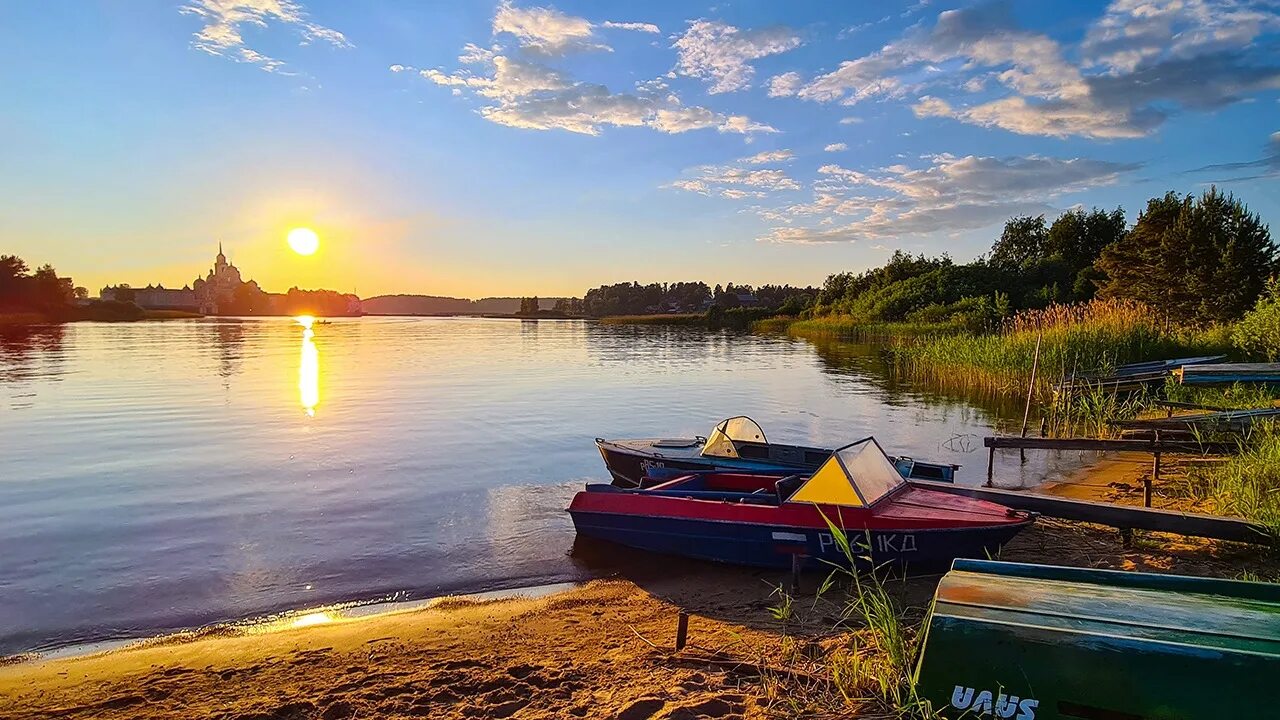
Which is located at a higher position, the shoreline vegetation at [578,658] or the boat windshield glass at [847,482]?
the boat windshield glass at [847,482]

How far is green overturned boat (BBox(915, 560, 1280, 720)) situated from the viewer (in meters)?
3.18

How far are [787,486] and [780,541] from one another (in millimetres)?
942

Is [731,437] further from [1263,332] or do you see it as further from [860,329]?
[860,329]

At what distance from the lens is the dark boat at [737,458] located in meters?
11.0

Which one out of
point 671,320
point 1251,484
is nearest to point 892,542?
point 1251,484

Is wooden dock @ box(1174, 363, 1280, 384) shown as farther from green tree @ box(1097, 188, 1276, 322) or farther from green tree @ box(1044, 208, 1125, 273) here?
green tree @ box(1044, 208, 1125, 273)

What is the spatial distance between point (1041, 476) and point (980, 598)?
449 inches

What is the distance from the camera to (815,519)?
805 cm

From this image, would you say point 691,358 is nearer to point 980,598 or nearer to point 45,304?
point 980,598

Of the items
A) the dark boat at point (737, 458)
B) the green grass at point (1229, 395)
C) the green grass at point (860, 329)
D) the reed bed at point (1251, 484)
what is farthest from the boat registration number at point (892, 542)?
the green grass at point (860, 329)

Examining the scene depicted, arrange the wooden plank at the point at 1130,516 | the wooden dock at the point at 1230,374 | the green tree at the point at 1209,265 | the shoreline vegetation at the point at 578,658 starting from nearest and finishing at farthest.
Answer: the shoreline vegetation at the point at 578,658 < the wooden plank at the point at 1130,516 < the wooden dock at the point at 1230,374 < the green tree at the point at 1209,265

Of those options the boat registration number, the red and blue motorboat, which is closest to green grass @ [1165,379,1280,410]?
the red and blue motorboat

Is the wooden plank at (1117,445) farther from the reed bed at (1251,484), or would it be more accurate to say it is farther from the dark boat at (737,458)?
the dark boat at (737,458)

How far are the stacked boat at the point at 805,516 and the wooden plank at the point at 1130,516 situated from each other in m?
0.73
